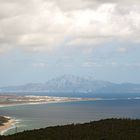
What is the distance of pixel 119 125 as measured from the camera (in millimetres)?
44500

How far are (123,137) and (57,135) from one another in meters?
6.98

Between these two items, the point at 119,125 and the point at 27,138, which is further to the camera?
the point at 119,125

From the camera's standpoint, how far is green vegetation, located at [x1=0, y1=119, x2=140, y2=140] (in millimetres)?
37275

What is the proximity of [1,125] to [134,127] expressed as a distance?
10469cm

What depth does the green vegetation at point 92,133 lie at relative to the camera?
122 feet

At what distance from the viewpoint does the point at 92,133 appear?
3962 centimetres

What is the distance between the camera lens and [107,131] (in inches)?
1596

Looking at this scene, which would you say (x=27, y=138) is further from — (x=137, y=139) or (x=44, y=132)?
(x=137, y=139)

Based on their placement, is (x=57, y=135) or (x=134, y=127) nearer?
(x=57, y=135)

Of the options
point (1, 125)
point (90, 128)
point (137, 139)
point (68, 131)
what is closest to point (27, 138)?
point (68, 131)

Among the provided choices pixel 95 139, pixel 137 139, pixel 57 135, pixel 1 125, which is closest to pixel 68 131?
pixel 57 135

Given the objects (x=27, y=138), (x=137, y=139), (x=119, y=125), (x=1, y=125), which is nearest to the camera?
(x=137, y=139)

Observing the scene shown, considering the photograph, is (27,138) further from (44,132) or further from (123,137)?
(123,137)

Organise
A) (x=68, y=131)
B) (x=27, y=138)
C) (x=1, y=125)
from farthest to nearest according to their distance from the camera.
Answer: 1. (x=1, y=125)
2. (x=68, y=131)
3. (x=27, y=138)
